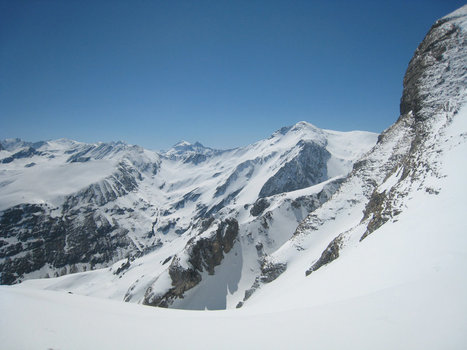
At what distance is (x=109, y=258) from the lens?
171 m

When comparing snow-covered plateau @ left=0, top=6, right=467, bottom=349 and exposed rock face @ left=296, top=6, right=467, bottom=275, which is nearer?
snow-covered plateau @ left=0, top=6, right=467, bottom=349

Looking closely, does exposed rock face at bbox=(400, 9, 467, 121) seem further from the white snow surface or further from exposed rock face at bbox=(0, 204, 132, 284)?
exposed rock face at bbox=(0, 204, 132, 284)

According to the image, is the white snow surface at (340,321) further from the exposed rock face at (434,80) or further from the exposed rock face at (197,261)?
the exposed rock face at (197,261)

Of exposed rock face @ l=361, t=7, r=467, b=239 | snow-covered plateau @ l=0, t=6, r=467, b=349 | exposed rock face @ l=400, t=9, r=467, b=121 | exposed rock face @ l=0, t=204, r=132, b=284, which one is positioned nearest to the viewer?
snow-covered plateau @ l=0, t=6, r=467, b=349

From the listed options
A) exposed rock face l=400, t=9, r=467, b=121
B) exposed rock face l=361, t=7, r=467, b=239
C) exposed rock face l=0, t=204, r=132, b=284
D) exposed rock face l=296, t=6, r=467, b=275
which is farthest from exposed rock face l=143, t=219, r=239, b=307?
exposed rock face l=0, t=204, r=132, b=284

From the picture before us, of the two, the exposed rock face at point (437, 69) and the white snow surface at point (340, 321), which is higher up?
the exposed rock face at point (437, 69)

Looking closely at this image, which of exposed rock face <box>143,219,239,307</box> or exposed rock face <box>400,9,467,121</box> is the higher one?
exposed rock face <box>400,9,467,121</box>

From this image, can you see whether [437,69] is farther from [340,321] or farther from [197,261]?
[197,261]

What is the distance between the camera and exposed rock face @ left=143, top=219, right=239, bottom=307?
162 feet

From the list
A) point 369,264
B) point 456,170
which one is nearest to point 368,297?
point 369,264

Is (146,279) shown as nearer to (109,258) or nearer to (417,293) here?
(417,293)

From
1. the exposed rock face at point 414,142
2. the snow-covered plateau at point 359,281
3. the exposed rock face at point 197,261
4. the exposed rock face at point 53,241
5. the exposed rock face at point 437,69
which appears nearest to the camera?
the snow-covered plateau at point 359,281

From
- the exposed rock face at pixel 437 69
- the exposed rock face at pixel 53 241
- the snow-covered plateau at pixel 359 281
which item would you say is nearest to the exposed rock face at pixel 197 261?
the snow-covered plateau at pixel 359 281

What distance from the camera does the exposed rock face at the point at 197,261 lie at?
4933cm
